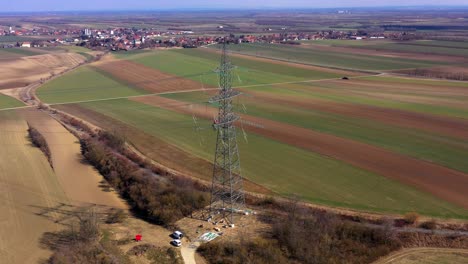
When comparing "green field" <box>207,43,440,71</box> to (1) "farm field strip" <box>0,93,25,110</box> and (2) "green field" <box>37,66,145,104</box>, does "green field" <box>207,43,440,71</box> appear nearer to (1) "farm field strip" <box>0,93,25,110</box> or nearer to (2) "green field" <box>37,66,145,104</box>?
(2) "green field" <box>37,66,145,104</box>

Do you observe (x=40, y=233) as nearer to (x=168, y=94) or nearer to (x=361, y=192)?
(x=361, y=192)

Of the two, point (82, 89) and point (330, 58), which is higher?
point (330, 58)

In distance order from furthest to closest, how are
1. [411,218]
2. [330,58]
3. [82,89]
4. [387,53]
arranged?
[387,53]
[330,58]
[82,89]
[411,218]

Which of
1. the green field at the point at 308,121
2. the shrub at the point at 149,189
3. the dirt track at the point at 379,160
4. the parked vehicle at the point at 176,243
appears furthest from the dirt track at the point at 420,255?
the shrub at the point at 149,189

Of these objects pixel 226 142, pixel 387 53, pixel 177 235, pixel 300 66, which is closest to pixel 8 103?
pixel 226 142

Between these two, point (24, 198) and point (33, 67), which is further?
point (33, 67)

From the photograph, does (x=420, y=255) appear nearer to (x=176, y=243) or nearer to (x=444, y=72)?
(x=176, y=243)
